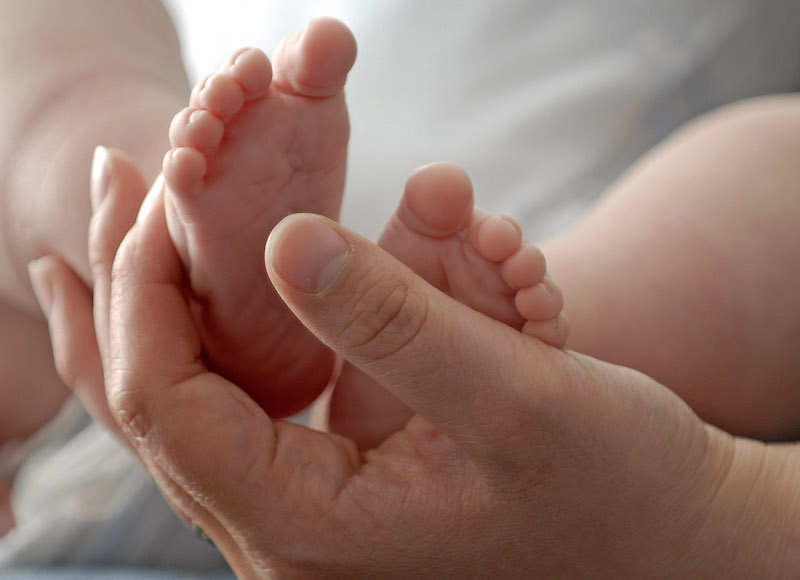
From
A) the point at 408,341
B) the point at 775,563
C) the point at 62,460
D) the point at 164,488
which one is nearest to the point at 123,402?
the point at 164,488

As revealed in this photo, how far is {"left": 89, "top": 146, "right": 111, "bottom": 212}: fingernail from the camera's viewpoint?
0.64 metres

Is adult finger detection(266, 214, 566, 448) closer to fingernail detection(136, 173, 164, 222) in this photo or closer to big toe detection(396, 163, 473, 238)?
big toe detection(396, 163, 473, 238)

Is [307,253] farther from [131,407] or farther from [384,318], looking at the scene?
[131,407]

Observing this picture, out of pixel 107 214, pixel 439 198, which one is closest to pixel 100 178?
pixel 107 214

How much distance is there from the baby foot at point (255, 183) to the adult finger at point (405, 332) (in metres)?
0.15

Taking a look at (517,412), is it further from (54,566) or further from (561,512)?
(54,566)

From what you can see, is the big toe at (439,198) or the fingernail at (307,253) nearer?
the fingernail at (307,253)

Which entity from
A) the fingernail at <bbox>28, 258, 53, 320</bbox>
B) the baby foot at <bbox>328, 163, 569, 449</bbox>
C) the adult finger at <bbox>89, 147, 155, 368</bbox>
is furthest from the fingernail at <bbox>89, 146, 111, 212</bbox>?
the baby foot at <bbox>328, 163, 569, 449</bbox>

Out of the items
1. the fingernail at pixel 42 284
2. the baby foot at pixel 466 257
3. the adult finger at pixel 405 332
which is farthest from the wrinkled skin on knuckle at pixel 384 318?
the fingernail at pixel 42 284

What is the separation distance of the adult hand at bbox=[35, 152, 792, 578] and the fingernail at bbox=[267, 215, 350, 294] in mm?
22

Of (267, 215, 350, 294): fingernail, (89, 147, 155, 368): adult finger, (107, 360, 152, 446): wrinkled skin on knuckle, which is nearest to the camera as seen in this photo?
(267, 215, 350, 294): fingernail

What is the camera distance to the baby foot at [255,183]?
51 centimetres

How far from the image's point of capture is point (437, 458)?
0.53m

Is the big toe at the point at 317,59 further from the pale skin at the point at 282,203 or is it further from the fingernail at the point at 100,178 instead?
the fingernail at the point at 100,178
